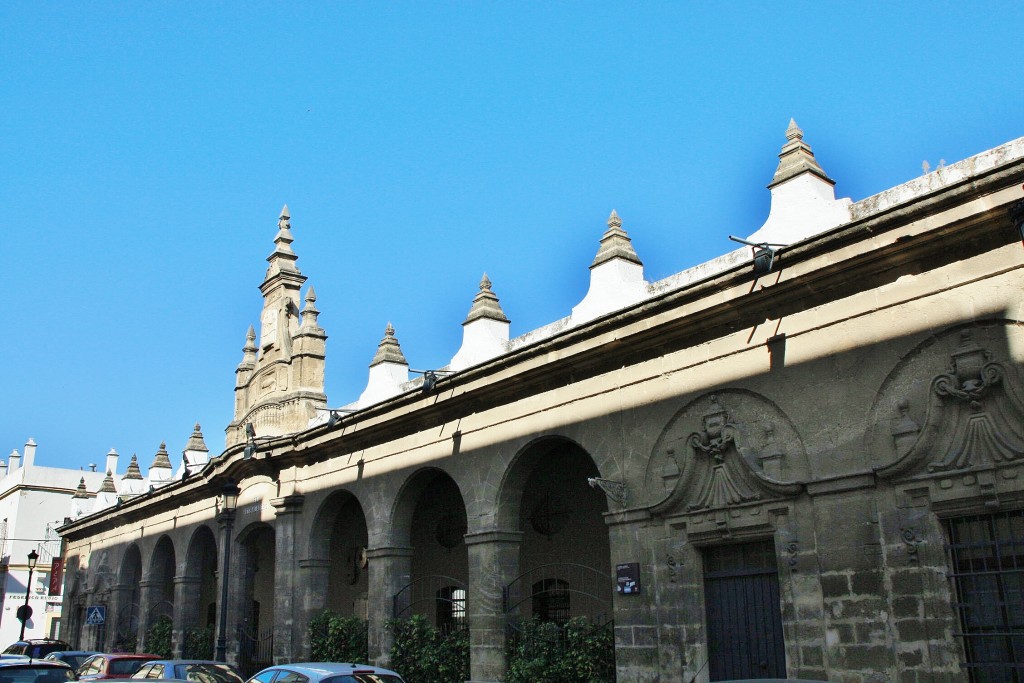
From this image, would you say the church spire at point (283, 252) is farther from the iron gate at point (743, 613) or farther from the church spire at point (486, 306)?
the iron gate at point (743, 613)

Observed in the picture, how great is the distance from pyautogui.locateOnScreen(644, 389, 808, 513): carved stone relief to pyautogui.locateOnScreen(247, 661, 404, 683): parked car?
12.8ft

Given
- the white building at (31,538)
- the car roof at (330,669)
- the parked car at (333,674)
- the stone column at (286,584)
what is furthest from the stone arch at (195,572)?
the white building at (31,538)

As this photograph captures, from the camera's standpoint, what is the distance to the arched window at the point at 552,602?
17.2 meters

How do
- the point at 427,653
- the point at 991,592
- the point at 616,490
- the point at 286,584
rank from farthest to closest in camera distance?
the point at 286,584, the point at 427,653, the point at 616,490, the point at 991,592

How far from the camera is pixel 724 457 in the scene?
11625 millimetres

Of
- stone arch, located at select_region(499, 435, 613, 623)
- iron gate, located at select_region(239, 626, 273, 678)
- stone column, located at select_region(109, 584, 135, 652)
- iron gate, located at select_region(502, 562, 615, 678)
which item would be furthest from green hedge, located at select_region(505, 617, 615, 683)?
stone column, located at select_region(109, 584, 135, 652)

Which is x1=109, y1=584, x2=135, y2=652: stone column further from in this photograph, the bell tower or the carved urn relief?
the carved urn relief

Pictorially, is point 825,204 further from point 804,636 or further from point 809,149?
point 804,636

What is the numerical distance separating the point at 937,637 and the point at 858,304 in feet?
11.4

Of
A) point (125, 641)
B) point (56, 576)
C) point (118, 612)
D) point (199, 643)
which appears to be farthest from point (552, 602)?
point (56, 576)

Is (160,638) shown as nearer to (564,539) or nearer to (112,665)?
(112,665)

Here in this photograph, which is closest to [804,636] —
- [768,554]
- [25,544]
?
[768,554]

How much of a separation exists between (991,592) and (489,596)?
751 cm

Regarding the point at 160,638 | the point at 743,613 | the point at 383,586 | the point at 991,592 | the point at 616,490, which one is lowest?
→ the point at 160,638
